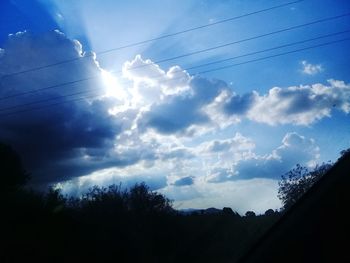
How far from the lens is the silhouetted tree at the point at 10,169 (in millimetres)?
46031

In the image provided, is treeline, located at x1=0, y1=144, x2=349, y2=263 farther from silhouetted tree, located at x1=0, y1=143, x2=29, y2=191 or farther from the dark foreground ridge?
silhouetted tree, located at x1=0, y1=143, x2=29, y2=191

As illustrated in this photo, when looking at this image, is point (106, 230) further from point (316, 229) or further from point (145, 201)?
point (316, 229)

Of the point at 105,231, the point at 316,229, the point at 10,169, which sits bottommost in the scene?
the point at 316,229

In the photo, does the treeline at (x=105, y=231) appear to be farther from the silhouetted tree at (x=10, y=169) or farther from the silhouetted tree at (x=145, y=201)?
the silhouetted tree at (x=10, y=169)

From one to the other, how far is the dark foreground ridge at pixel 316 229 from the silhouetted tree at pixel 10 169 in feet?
153

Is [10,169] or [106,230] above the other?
[10,169]

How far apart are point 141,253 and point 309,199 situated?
20001 mm

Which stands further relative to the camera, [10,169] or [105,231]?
[10,169]

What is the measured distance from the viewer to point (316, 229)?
310 centimetres

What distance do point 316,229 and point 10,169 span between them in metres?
49.5

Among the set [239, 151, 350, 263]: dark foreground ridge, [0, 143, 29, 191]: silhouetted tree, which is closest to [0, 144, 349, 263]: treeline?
[239, 151, 350, 263]: dark foreground ridge

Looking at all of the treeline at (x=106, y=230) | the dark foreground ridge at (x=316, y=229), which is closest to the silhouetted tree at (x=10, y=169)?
the treeline at (x=106, y=230)

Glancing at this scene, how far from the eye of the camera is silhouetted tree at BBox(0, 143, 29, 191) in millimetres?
46031

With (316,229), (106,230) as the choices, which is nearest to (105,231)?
(106,230)
